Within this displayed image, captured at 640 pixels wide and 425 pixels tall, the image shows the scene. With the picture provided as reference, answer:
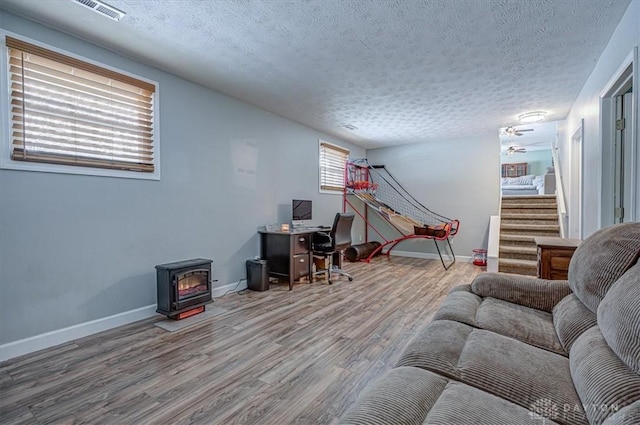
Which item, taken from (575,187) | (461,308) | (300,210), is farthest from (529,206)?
(461,308)

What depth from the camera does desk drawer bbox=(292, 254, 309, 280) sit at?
418 centimetres

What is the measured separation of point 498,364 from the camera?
1.15m

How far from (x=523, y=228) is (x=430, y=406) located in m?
5.16

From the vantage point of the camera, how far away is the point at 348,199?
22.0ft

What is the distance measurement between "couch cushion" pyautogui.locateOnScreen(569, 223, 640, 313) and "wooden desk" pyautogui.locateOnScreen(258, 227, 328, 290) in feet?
10.1

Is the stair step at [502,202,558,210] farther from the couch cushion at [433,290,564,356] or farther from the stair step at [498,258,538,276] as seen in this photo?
the couch cushion at [433,290,564,356]

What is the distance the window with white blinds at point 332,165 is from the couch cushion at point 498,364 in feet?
15.2

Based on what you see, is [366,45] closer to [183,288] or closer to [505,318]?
[505,318]

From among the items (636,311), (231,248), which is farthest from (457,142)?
(636,311)

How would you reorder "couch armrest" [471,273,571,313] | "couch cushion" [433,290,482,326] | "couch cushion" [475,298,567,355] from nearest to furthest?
"couch cushion" [475,298,567,355], "couch cushion" [433,290,482,326], "couch armrest" [471,273,571,313]

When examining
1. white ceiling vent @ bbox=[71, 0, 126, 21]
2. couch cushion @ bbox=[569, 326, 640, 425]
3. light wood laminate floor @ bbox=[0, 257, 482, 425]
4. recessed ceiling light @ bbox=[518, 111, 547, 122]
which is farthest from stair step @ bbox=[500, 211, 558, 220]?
white ceiling vent @ bbox=[71, 0, 126, 21]

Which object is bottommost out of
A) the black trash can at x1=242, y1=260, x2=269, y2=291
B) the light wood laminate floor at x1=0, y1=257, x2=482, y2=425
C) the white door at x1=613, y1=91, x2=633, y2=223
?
the light wood laminate floor at x1=0, y1=257, x2=482, y2=425

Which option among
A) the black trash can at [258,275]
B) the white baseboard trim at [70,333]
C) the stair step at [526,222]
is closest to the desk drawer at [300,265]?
the black trash can at [258,275]

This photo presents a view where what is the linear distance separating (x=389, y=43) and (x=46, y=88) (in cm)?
289
